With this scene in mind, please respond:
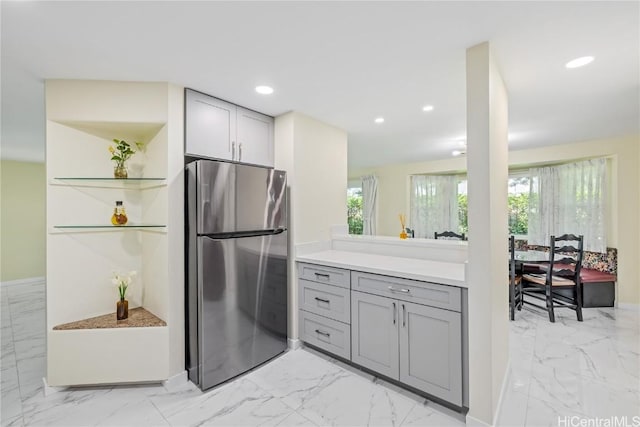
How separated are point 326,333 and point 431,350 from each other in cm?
95

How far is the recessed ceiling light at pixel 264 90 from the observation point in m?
2.29

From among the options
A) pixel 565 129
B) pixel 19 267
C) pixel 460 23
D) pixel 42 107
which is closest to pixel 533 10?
pixel 460 23

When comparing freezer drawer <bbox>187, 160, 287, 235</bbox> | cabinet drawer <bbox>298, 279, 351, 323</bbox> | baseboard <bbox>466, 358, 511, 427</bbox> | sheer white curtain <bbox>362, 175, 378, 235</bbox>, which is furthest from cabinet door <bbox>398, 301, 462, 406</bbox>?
sheer white curtain <bbox>362, 175, 378, 235</bbox>

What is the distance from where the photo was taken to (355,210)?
7410 mm

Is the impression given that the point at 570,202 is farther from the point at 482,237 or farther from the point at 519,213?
the point at 482,237

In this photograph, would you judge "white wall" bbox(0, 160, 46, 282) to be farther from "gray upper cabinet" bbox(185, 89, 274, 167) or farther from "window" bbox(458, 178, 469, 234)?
"window" bbox(458, 178, 469, 234)

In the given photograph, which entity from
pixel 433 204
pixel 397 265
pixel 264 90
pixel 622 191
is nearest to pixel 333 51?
pixel 264 90

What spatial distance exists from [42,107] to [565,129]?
5.70m

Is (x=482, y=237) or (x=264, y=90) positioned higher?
(x=264, y=90)

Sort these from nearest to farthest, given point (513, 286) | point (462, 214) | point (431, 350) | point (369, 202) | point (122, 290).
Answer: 1. point (431, 350)
2. point (122, 290)
3. point (513, 286)
4. point (462, 214)
5. point (369, 202)

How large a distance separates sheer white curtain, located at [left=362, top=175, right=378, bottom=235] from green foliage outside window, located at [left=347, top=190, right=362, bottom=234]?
332 mm

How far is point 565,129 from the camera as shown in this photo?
11.6ft

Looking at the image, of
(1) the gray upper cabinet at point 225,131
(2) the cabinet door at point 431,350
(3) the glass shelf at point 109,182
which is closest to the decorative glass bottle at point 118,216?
(3) the glass shelf at point 109,182

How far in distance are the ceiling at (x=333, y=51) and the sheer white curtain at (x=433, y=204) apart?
9.97 feet
